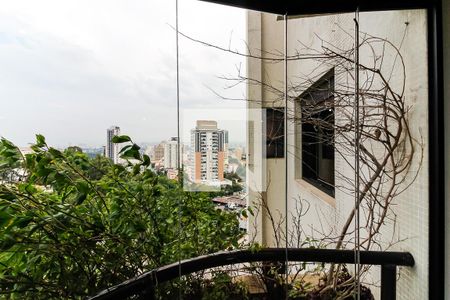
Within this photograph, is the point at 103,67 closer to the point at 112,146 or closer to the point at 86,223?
the point at 112,146

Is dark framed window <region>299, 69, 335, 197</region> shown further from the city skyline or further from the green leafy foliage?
the green leafy foliage

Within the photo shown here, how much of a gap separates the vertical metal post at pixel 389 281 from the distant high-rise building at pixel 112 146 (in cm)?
142

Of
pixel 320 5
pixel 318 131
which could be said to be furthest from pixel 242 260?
pixel 320 5

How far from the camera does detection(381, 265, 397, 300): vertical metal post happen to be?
4.36 ft

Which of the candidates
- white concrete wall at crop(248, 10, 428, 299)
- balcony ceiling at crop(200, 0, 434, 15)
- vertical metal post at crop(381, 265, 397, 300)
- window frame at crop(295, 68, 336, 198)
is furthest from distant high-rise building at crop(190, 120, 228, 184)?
vertical metal post at crop(381, 265, 397, 300)

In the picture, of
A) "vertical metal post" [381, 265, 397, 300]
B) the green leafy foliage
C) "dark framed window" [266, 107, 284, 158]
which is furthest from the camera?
"dark framed window" [266, 107, 284, 158]

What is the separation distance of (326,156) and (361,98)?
373 millimetres

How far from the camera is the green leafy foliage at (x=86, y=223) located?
3.61 feet

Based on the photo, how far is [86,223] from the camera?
122 cm

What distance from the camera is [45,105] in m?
1.23

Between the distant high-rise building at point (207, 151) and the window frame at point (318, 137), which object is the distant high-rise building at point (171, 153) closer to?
the distant high-rise building at point (207, 151)

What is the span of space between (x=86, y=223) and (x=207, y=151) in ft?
2.17

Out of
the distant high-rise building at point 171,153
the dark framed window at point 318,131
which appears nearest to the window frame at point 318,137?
the dark framed window at point 318,131

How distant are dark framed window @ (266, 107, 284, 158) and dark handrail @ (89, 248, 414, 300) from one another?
55cm
